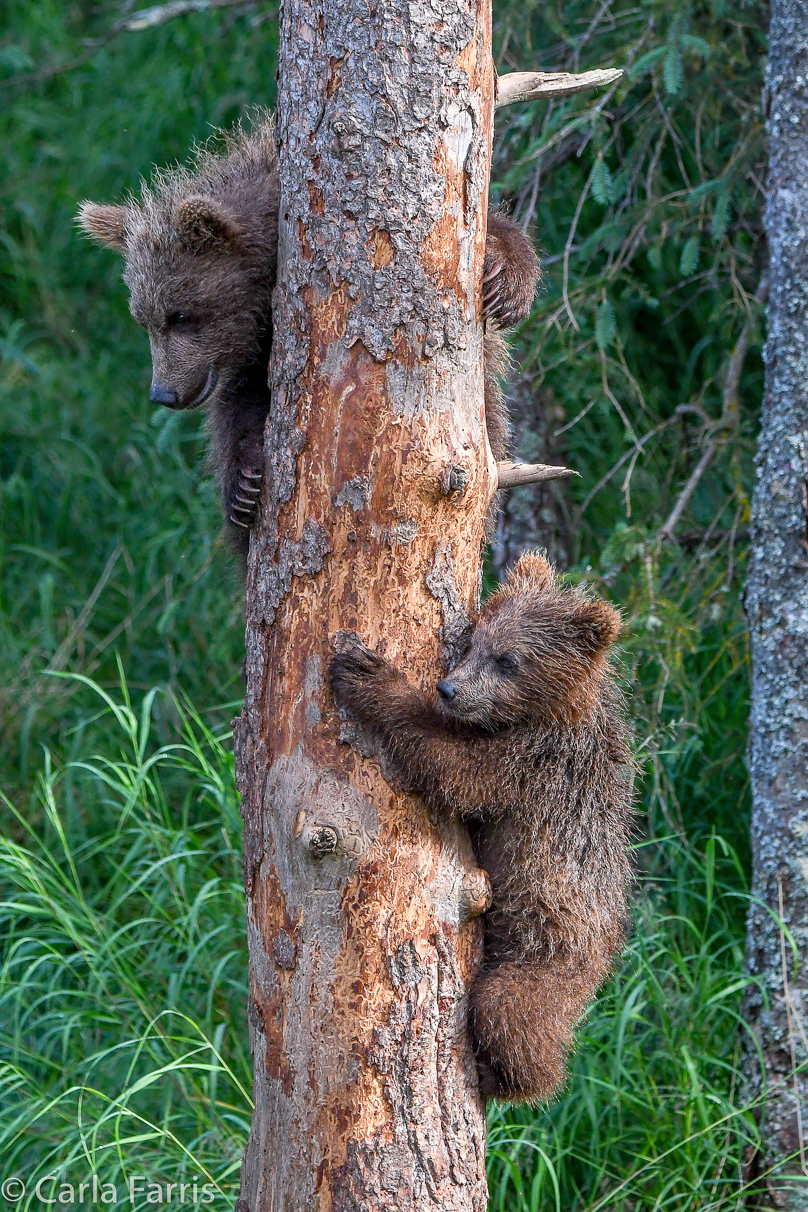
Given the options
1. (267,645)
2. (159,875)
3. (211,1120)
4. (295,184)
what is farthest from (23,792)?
(295,184)

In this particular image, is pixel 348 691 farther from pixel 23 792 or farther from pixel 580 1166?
pixel 23 792

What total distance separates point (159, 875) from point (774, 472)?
8.81ft

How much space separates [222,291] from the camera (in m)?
3.01

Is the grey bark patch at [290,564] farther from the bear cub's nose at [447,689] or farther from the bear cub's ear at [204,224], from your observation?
the bear cub's ear at [204,224]

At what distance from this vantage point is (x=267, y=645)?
2518mm

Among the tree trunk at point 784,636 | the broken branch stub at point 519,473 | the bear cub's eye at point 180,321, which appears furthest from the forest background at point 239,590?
A: the bear cub's eye at point 180,321

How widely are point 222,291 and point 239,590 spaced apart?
1.78 metres

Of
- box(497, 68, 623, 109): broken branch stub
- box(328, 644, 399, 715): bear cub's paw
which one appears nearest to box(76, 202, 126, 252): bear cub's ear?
box(497, 68, 623, 109): broken branch stub

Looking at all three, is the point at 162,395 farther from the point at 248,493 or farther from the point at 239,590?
the point at 239,590

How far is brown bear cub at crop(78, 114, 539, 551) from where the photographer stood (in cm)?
294

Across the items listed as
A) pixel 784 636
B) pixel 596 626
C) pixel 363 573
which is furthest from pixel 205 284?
pixel 784 636

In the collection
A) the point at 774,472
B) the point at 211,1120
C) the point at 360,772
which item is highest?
the point at 774,472

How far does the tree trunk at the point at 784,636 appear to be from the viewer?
3.62 m

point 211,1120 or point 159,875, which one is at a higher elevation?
point 159,875
